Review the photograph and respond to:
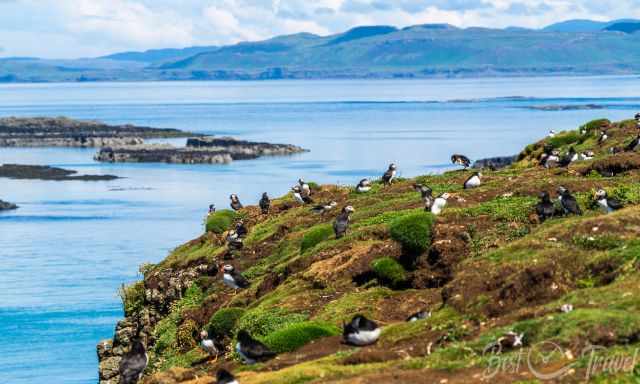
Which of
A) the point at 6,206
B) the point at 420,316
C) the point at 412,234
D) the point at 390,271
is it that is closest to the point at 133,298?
the point at 390,271

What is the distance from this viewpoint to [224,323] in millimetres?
26531

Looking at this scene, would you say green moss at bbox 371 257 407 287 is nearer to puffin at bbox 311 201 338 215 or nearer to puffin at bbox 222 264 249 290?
puffin at bbox 222 264 249 290

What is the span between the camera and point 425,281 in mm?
25688

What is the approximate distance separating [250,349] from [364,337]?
2284mm

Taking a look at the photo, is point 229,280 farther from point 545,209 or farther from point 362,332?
point 362,332

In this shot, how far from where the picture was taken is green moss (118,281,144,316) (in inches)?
1399

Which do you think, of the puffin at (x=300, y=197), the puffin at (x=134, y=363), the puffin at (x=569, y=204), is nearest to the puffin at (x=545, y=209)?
the puffin at (x=569, y=204)

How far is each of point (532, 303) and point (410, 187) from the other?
Answer: 19.6 m

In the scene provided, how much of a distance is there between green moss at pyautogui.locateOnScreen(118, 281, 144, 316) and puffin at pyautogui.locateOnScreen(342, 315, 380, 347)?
53.5 feet

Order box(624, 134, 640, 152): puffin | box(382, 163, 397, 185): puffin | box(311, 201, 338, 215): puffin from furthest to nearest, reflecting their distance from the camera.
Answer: box(382, 163, 397, 185): puffin, box(624, 134, 640, 152): puffin, box(311, 201, 338, 215): puffin

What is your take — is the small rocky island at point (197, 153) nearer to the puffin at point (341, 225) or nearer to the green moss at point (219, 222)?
the green moss at point (219, 222)

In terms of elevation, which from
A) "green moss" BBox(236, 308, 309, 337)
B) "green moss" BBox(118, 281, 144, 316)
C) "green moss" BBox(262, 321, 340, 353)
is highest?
"green moss" BBox(262, 321, 340, 353)

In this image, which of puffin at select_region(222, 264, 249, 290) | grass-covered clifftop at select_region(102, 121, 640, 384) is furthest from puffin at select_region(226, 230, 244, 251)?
puffin at select_region(222, 264, 249, 290)

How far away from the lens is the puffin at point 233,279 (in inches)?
1164
